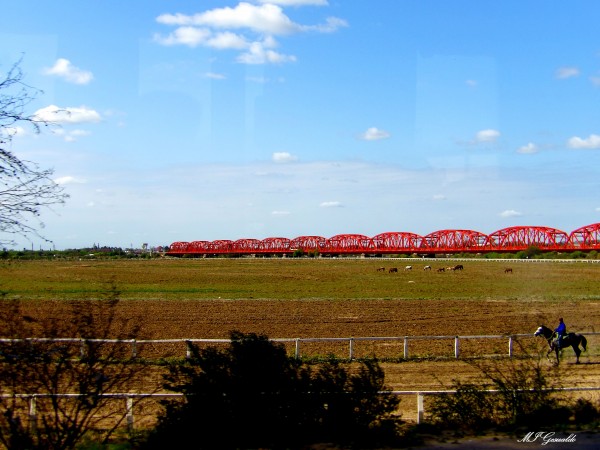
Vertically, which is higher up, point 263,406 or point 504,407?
point 263,406

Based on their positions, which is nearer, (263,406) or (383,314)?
(263,406)

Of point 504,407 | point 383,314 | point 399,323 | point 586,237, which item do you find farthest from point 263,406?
point 586,237

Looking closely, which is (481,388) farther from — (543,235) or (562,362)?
(543,235)

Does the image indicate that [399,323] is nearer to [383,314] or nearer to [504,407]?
[383,314]

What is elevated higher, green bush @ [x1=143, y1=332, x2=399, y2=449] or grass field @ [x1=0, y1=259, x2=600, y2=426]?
green bush @ [x1=143, y1=332, x2=399, y2=449]

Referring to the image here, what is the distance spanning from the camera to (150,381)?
14219 millimetres

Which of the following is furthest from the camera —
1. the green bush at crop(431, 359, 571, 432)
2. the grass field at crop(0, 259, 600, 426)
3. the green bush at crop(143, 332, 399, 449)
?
the grass field at crop(0, 259, 600, 426)

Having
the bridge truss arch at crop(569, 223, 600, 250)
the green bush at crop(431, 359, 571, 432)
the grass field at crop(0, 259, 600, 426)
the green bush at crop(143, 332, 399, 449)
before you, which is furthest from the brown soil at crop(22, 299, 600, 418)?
the bridge truss arch at crop(569, 223, 600, 250)

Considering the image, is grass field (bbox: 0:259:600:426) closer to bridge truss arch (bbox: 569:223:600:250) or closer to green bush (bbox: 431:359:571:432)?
green bush (bbox: 431:359:571:432)

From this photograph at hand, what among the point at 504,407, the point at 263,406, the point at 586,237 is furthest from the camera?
the point at 586,237

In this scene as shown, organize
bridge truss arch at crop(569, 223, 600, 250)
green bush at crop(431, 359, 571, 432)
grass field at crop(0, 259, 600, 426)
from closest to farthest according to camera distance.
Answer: green bush at crop(431, 359, 571, 432) < grass field at crop(0, 259, 600, 426) < bridge truss arch at crop(569, 223, 600, 250)

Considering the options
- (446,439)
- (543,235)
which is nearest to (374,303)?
(446,439)

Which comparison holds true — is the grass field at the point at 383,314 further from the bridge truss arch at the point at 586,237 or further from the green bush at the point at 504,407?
the bridge truss arch at the point at 586,237

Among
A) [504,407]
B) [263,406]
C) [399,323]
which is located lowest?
[399,323]
